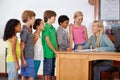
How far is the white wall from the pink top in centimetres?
96

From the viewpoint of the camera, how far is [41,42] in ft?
13.1

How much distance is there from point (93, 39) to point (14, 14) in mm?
2447

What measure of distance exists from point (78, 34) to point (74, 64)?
909 mm

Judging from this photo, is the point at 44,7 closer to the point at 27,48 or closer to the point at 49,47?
the point at 49,47

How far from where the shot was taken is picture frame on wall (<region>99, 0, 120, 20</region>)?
5.14m

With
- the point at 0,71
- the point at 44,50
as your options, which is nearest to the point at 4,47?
the point at 0,71

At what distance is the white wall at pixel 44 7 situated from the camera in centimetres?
544

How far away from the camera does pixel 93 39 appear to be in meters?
3.98

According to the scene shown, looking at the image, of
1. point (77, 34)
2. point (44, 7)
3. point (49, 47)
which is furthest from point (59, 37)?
point (44, 7)

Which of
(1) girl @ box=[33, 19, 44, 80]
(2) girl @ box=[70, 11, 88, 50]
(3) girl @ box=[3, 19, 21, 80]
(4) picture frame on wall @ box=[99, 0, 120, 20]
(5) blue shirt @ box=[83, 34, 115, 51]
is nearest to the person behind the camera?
(3) girl @ box=[3, 19, 21, 80]

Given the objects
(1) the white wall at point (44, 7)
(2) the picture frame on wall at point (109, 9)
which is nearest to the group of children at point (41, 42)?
(2) the picture frame on wall at point (109, 9)

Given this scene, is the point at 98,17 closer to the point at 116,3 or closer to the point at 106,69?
the point at 116,3

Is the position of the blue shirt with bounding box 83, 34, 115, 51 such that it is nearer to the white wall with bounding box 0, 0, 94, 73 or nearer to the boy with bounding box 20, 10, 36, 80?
the boy with bounding box 20, 10, 36, 80

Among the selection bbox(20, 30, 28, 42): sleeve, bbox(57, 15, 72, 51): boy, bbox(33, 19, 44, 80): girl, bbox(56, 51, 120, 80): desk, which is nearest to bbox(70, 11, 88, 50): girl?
bbox(57, 15, 72, 51): boy
